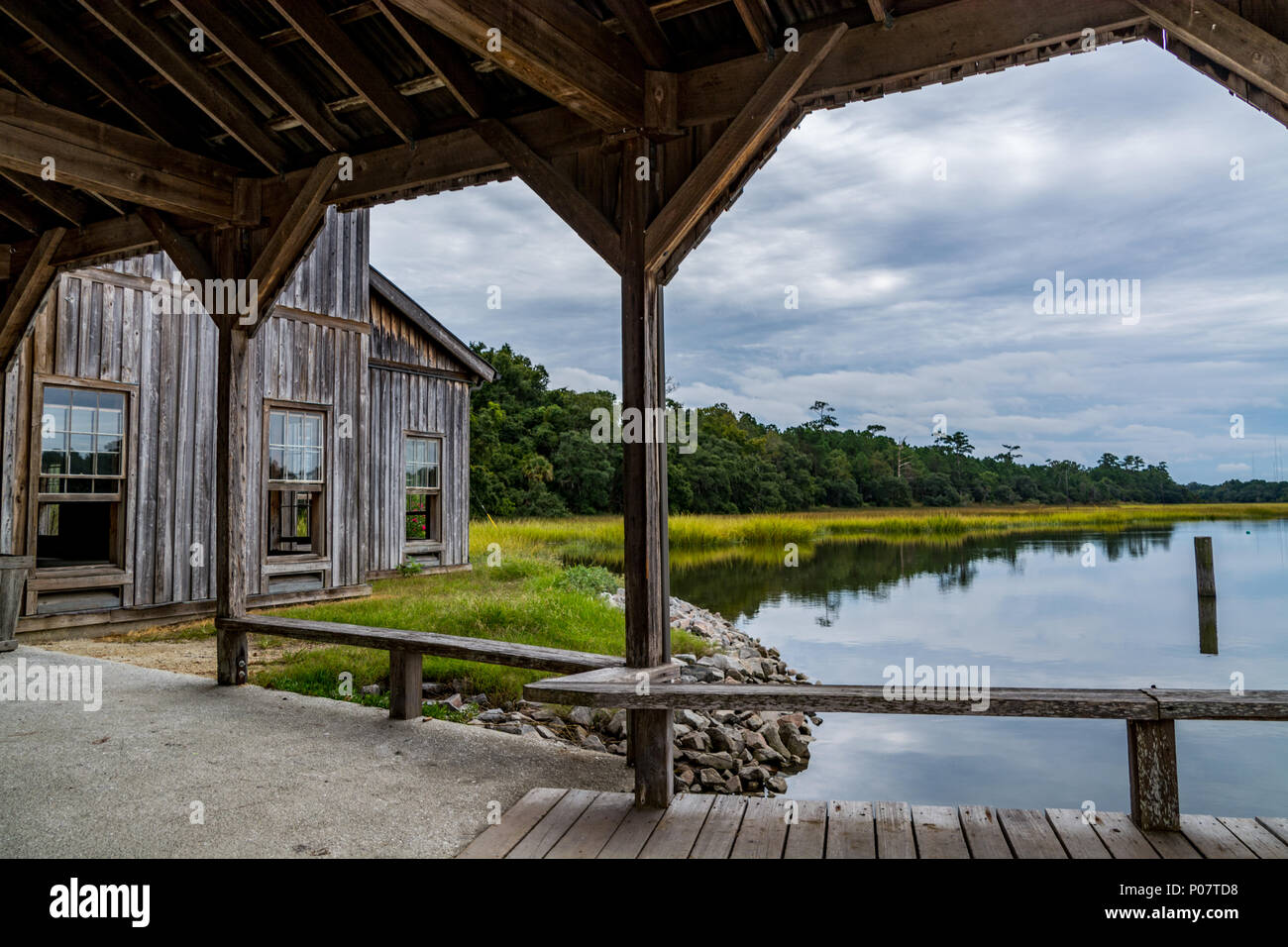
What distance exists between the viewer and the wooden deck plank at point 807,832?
2664mm

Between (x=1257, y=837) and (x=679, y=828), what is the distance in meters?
2.04

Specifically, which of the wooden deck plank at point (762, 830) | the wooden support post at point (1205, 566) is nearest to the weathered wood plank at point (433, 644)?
the wooden deck plank at point (762, 830)

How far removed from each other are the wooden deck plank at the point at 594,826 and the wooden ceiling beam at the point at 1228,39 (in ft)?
11.3

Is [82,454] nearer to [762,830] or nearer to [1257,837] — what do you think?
[762,830]

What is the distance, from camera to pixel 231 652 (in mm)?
5445

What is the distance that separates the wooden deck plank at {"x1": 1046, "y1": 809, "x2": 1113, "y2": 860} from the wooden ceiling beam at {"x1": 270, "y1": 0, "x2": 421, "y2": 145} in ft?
15.0

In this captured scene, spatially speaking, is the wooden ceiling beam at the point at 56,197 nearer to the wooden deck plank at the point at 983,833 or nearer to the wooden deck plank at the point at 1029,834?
the wooden deck plank at the point at 983,833

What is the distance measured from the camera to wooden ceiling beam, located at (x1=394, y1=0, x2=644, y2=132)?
2.77 meters

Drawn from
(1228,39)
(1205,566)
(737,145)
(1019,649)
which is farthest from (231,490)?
(1019,649)

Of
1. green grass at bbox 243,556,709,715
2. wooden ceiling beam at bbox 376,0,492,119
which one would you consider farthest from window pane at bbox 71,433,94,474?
wooden ceiling beam at bbox 376,0,492,119

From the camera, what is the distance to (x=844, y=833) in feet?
9.34

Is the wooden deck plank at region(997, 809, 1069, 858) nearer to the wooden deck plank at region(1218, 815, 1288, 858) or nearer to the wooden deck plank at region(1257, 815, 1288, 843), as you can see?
the wooden deck plank at region(1218, 815, 1288, 858)

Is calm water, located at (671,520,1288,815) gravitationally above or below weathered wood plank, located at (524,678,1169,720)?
below
